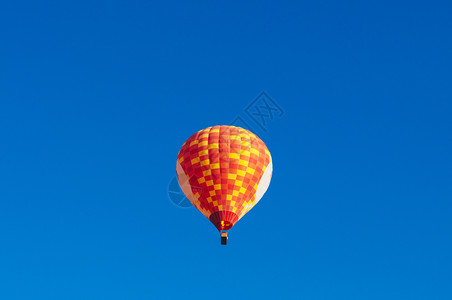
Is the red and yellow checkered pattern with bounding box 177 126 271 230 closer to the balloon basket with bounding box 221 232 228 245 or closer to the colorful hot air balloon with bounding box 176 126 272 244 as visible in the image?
the colorful hot air balloon with bounding box 176 126 272 244

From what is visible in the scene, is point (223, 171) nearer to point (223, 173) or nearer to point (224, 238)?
point (223, 173)

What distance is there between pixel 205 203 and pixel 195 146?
436 cm

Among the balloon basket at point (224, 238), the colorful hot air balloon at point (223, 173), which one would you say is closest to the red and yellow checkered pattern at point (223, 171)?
the colorful hot air balloon at point (223, 173)

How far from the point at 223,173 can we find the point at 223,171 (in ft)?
0.48

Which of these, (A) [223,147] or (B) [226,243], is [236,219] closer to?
(B) [226,243]

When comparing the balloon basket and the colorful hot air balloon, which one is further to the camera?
the colorful hot air balloon

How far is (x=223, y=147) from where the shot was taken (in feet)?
170

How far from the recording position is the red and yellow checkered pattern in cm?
5109

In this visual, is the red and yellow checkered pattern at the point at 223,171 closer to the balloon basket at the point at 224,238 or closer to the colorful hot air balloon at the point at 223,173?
the colorful hot air balloon at the point at 223,173

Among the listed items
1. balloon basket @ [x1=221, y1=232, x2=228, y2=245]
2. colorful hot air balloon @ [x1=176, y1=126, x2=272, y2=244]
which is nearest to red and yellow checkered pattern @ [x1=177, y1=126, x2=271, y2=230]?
colorful hot air balloon @ [x1=176, y1=126, x2=272, y2=244]

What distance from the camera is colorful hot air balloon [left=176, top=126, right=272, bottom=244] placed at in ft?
168

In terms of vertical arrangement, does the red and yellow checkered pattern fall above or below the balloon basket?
above

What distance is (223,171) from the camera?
51.3m

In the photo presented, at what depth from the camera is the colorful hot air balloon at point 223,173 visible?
51.1m
